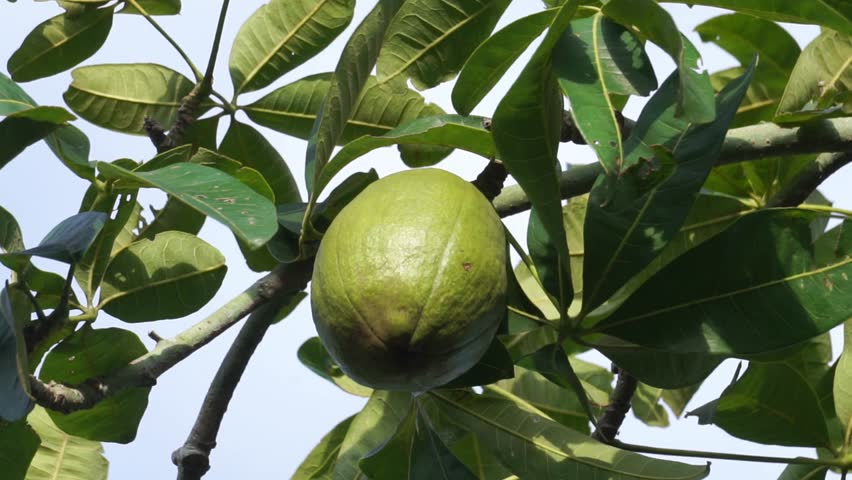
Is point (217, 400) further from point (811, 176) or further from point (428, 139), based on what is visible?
point (811, 176)

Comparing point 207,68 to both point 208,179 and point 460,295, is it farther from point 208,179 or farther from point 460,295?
point 460,295

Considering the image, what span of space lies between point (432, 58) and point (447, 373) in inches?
22.5

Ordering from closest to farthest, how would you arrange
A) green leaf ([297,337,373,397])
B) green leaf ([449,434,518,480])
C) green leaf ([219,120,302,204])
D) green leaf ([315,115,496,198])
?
green leaf ([315,115,496,198]) → green leaf ([449,434,518,480]) → green leaf ([219,120,302,204]) → green leaf ([297,337,373,397])

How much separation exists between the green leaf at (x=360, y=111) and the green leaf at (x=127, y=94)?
0.47 feet

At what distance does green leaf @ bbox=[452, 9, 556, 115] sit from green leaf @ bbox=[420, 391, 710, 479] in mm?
488

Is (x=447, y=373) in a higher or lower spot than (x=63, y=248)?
lower

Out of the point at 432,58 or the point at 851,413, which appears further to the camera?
the point at 851,413

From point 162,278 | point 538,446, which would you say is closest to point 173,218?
point 162,278

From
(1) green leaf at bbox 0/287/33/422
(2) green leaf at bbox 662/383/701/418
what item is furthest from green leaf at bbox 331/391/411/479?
(2) green leaf at bbox 662/383/701/418

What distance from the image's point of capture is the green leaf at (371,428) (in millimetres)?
1777

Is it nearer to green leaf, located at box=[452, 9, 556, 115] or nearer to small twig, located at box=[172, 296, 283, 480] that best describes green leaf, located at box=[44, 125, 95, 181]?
small twig, located at box=[172, 296, 283, 480]

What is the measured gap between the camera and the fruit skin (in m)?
1.23

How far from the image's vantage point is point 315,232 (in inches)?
61.6

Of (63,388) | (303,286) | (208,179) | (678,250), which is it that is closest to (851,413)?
(678,250)
